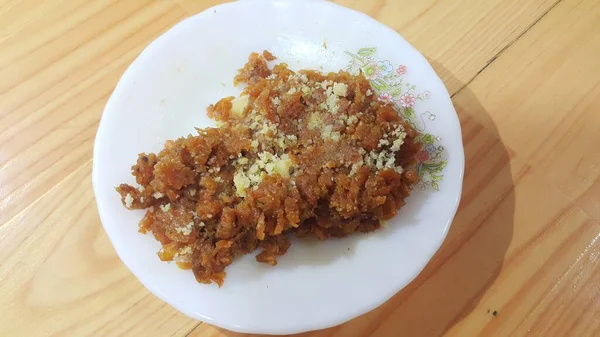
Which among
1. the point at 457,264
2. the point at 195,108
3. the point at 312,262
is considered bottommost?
the point at 457,264

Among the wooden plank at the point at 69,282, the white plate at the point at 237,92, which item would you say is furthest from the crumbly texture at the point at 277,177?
the wooden plank at the point at 69,282

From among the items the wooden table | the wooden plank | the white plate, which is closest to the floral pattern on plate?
the white plate

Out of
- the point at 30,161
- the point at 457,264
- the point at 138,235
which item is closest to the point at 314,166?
the point at 138,235

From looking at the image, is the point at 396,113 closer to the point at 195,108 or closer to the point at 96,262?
the point at 195,108

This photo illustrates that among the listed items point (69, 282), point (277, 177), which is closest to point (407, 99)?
point (277, 177)

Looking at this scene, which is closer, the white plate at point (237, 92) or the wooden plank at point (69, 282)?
the white plate at point (237, 92)

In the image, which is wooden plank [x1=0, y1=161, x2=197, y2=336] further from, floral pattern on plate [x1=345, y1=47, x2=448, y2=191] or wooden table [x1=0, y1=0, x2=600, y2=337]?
floral pattern on plate [x1=345, y1=47, x2=448, y2=191]

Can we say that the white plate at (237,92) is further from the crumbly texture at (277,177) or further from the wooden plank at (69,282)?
the wooden plank at (69,282)
